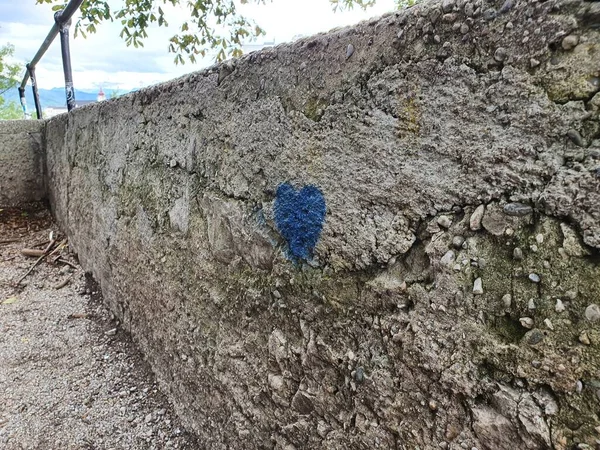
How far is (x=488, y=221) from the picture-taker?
59 cm

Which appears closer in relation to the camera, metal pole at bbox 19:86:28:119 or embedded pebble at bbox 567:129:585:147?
embedded pebble at bbox 567:129:585:147

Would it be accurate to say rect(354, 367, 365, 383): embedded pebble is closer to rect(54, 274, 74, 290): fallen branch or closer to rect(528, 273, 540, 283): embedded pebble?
rect(528, 273, 540, 283): embedded pebble

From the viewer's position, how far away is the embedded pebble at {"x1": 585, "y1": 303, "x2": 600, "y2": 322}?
500mm

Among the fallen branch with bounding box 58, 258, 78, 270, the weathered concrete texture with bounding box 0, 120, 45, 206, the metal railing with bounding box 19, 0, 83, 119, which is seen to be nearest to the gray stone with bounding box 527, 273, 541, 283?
the fallen branch with bounding box 58, 258, 78, 270

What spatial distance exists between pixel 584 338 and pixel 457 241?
194 mm

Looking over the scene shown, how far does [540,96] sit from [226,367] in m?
1.00

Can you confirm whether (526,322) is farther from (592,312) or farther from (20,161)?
(20,161)

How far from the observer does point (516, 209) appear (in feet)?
1.85

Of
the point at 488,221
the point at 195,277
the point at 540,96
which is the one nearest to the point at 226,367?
the point at 195,277

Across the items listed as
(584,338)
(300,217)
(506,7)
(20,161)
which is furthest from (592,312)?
(20,161)

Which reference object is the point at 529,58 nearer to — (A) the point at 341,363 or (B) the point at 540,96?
(B) the point at 540,96

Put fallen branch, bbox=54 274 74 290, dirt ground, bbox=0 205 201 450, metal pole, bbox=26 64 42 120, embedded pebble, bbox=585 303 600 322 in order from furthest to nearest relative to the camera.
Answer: metal pole, bbox=26 64 42 120 → fallen branch, bbox=54 274 74 290 → dirt ground, bbox=0 205 201 450 → embedded pebble, bbox=585 303 600 322

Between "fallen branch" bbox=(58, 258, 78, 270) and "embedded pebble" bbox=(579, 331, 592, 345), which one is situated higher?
"embedded pebble" bbox=(579, 331, 592, 345)

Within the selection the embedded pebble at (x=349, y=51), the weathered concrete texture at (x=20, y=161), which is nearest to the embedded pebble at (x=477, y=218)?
the embedded pebble at (x=349, y=51)
